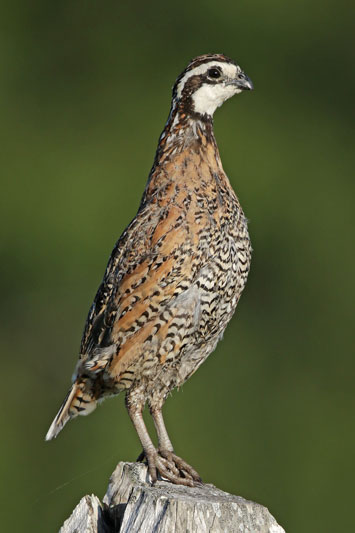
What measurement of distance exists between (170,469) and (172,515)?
3.60ft

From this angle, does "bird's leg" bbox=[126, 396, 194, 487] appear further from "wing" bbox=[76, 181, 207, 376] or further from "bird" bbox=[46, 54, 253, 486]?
"wing" bbox=[76, 181, 207, 376]

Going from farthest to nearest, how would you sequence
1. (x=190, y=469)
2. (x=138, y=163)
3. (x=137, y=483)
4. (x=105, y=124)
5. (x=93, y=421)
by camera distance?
(x=105, y=124), (x=138, y=163), (x=93, y=421), (x=190, y=469), (x=137, y=483)

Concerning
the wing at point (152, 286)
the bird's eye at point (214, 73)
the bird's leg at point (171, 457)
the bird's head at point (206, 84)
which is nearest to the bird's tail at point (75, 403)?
the wing at point (152, 286)

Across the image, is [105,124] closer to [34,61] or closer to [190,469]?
[34,61]

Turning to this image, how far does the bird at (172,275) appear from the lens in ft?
17.7

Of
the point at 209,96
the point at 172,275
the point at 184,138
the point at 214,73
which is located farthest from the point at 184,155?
the point at 172,275

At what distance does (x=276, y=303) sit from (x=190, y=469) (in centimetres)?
764

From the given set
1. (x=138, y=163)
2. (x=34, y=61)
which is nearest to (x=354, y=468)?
(x=138, y=163)

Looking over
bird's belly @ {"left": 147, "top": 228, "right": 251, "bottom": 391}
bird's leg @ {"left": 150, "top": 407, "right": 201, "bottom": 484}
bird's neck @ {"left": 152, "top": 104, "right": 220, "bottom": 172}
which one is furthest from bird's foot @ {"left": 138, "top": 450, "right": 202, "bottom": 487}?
bird's neck @ {"left": 152, "top": 104, "right": 220, "bottom": 172}

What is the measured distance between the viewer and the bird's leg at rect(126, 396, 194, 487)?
5.16 metres

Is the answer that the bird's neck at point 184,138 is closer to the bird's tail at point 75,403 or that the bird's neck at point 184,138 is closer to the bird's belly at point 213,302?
the bird's belly at point 213,302

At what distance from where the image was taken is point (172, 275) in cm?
536

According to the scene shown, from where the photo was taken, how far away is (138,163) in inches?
504

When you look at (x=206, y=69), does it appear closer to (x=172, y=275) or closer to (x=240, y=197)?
(x=172, y=275)
